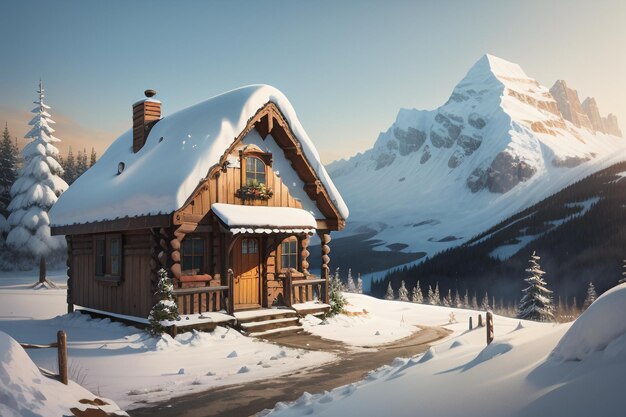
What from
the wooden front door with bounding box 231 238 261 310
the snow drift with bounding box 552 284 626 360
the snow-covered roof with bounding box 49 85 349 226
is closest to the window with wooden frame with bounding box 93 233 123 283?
the snow-covered roof with bounding box 49 85 349 226

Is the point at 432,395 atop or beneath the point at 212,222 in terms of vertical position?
beneath

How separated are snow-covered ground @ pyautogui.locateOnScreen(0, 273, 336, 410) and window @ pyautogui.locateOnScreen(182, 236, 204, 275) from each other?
6.88ft

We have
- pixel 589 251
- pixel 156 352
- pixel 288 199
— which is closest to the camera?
pixel 156 352

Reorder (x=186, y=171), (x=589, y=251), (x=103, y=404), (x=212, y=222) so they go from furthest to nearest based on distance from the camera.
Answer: (x=589, y=251) → (x=212, y=222) → (x=186, y=171) → (x=103, y=404)

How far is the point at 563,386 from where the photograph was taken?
4586 mm

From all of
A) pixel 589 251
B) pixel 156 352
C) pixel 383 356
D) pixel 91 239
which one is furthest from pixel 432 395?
pixel 589 251

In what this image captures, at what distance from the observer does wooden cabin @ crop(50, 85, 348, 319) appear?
1535 centimetres

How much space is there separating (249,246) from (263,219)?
1877mm

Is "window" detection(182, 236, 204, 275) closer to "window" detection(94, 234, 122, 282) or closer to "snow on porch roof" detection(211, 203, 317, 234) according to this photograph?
"snow on porch roof" detection(211, 203, 317, 234)

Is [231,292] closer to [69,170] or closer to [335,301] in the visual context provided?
[335,301]

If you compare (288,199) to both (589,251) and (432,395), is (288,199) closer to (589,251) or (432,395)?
(432,395)

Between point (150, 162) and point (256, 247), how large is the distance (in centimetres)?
433

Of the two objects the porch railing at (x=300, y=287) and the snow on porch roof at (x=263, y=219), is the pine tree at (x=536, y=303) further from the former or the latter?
the snow on porch roof at (x=263, y=219)

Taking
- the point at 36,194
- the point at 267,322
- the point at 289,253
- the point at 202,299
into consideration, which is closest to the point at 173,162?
Answer: the point at 202,299
